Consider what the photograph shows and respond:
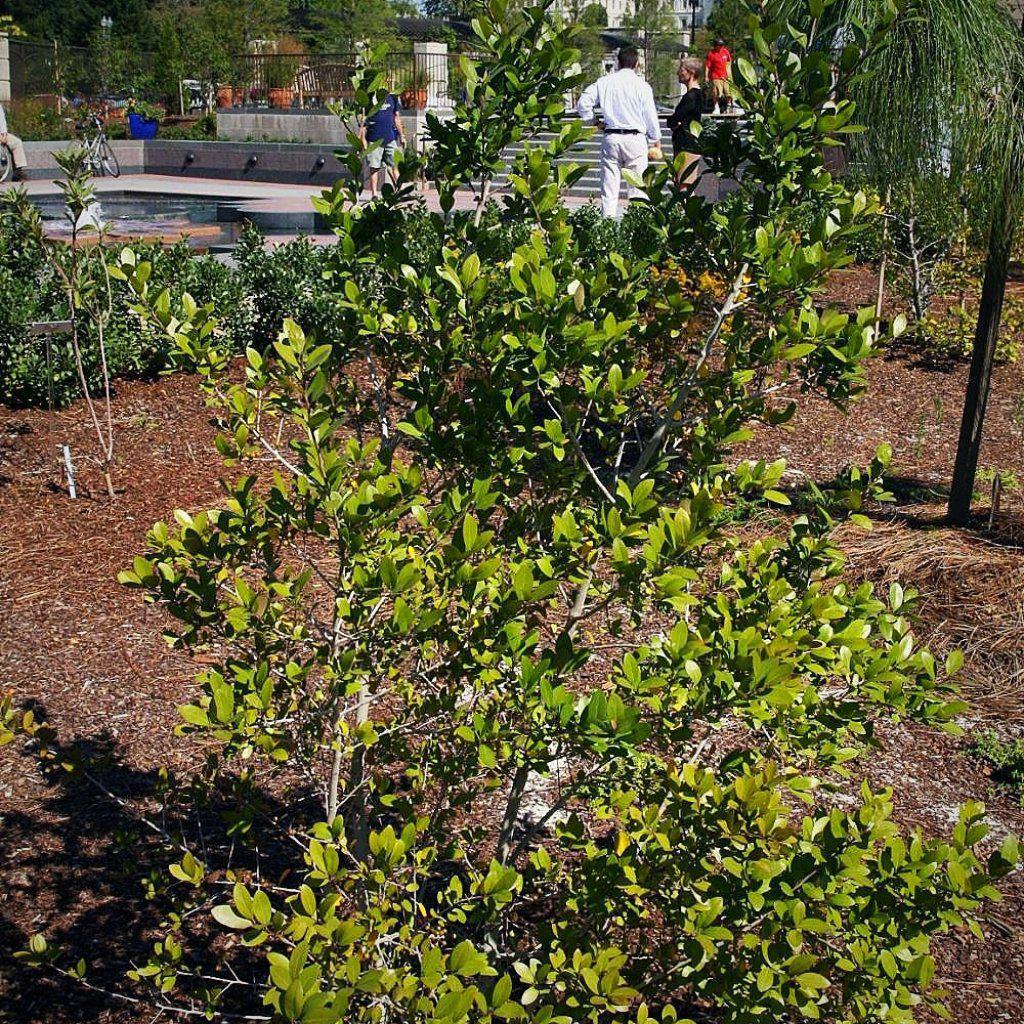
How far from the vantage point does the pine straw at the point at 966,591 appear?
16.7 feet

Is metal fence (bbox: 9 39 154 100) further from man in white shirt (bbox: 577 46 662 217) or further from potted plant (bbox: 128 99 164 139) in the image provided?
man in white shirt (bbox: 577 46 662 217)

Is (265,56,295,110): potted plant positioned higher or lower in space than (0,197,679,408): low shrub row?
higher

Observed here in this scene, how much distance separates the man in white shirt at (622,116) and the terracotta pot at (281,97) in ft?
82.3

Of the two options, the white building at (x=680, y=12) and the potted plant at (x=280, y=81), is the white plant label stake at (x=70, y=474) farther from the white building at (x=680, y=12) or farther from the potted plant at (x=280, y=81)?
the white building at (x=680, y=12)

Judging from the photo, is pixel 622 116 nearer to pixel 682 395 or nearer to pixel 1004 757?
pixel 1004 757

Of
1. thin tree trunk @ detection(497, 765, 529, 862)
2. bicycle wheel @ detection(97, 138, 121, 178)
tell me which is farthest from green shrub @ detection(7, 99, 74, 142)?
thin tree trunk @ detection(497, 765, 529, 862)

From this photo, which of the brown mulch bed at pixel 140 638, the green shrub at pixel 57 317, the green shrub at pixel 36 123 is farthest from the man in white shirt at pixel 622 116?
the green shrub at pixel 36 123

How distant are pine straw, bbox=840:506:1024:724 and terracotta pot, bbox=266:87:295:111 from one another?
32.3 m

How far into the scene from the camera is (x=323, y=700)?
111 inches

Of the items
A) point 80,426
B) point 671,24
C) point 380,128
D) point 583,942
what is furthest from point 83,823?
point 671,24

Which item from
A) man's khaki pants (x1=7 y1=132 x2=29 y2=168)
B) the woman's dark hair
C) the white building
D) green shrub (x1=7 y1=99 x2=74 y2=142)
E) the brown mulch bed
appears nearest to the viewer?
the brown mulch bed

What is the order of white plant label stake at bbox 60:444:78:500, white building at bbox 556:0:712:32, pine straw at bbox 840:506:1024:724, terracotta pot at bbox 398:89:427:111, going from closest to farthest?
pine straw at bbox 840:506:1024:724
white plant label stake at bbox 60:444:78:500
terracotta pot at bbox 398:89:427:111
white building at bbox 556:0:712:32

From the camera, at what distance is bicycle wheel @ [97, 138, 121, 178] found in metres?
26.9

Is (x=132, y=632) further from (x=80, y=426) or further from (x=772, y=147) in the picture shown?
(x=772, y=147)
